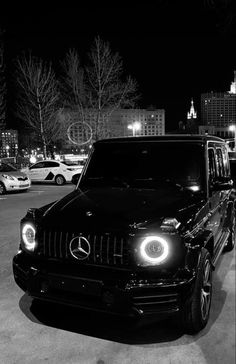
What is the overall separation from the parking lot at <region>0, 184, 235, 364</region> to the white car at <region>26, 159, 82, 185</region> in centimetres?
1717

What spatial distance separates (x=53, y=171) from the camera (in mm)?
21969

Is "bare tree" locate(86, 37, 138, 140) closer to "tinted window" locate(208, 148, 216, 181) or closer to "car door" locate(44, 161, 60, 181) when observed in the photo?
"car door" locate(44, 161, 60, 181)

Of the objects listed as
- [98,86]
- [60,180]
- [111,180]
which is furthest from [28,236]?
[98,86]

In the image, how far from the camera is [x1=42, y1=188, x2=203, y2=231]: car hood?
11.7ft

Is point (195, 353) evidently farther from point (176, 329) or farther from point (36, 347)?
point (36, 347)

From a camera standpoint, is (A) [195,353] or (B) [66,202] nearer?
(A) [195,353]

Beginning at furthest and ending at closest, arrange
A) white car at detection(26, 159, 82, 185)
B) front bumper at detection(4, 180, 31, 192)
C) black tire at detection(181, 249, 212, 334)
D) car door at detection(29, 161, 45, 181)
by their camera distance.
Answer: car door at detection(29, 161, 45, 181) < white car at detection(26, 159, 82, 185) < front bumper at detection(4, 180, 31, 192) < black tire at detection(181, 249, 212, 334)

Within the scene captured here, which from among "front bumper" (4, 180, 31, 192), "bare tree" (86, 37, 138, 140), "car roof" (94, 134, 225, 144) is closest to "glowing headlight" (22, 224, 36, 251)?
"car roof" (94, 134, 225, 144)

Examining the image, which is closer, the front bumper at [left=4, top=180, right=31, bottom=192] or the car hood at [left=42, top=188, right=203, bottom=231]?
the car hood at [left=42, top=188, right=203, bottom=231]

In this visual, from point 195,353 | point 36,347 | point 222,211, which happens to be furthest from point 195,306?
point 222,211

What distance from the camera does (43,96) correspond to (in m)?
36.7

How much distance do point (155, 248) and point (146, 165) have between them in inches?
63.5

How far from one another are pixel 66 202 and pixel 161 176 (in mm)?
1238

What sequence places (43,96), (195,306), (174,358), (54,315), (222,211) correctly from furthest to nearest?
1. (43,96)
2. (222,211)
3. (54,315)
4. (195,306)
5. (174,358)
